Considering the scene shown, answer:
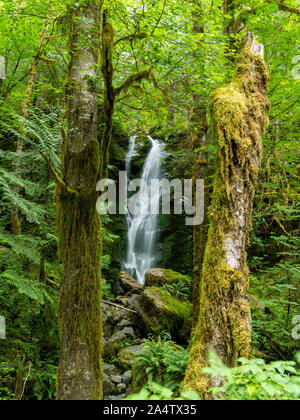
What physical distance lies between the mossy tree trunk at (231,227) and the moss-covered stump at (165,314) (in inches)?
211

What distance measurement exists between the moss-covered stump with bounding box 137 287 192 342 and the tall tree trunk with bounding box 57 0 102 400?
4303 mm

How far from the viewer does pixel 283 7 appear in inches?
243

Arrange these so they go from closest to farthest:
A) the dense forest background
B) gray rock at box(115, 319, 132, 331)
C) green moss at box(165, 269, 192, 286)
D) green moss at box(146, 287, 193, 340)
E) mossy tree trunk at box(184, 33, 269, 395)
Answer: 1. mossy tree trunk at box(184, 33, 269, 395)
2. the dense forest background
3. green moss at box(146, 287, 193, 340)
4. gray rock at box(115, 319, 132, 331)
5. green moss at box(165, 269, 192, 286)

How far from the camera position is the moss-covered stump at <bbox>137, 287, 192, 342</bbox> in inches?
304

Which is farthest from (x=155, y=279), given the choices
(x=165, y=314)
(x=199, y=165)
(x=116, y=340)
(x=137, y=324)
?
(x=199, y=165)

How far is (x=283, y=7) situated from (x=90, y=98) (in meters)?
5.25

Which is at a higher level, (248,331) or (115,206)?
(115,206)

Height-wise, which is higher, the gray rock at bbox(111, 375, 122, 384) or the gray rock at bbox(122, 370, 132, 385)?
the gray rock at bbox(111, 375, 122, 384)

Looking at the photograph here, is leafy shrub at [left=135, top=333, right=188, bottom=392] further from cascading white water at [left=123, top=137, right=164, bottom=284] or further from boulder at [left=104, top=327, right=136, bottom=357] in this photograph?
cascading white water at [left=123, top=137, right=164, bottom=284]

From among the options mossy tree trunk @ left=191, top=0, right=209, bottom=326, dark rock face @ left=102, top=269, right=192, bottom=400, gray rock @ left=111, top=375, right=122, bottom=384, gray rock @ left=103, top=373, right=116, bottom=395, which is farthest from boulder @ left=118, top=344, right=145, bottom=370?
mossy tree trunk @ left=191, top=0, right=209, bottom=326

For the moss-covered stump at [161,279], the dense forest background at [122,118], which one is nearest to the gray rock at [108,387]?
the dense forest background at [122,118]
